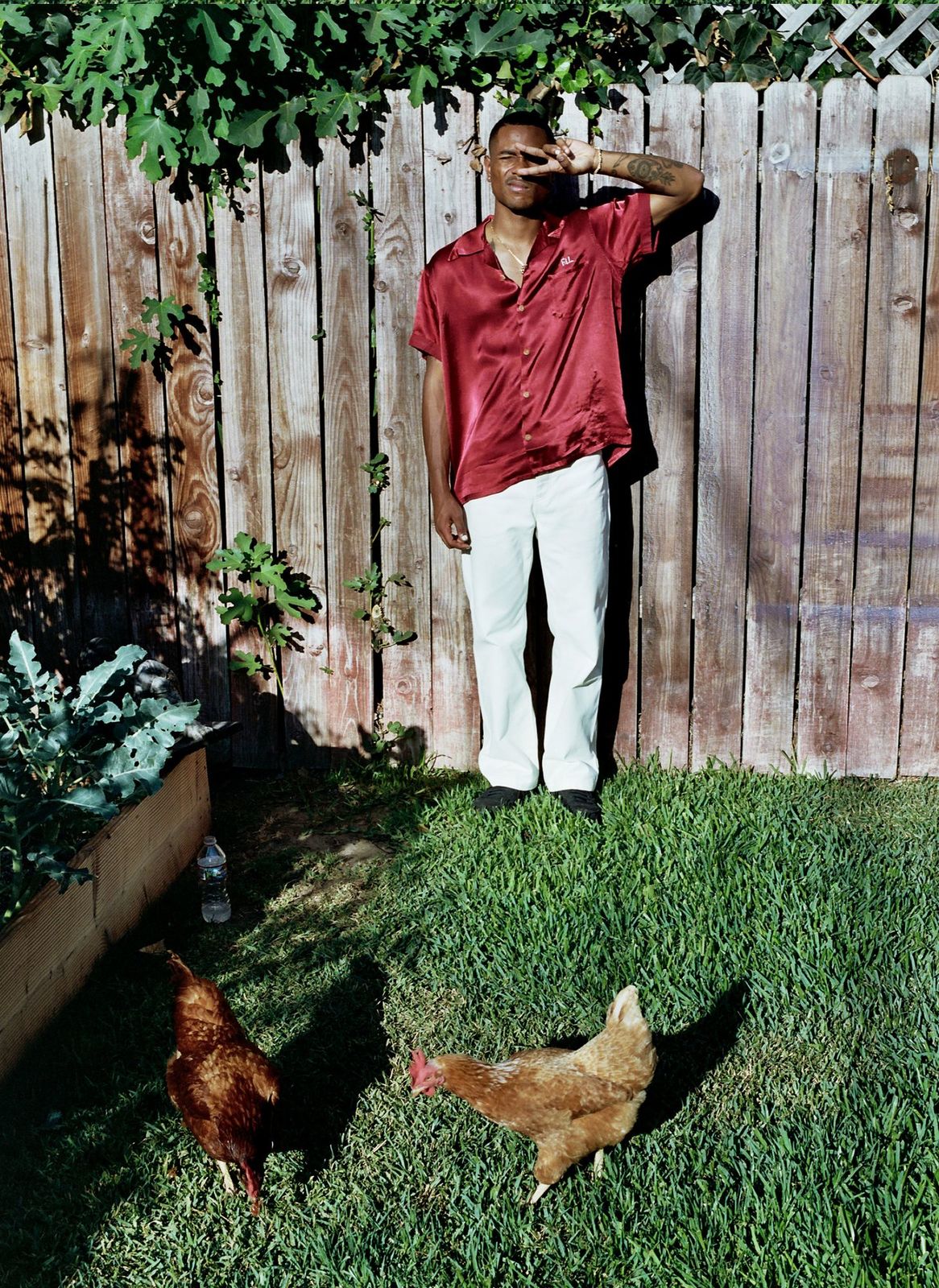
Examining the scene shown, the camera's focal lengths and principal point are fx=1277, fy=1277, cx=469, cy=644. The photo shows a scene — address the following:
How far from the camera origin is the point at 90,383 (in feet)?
16.2

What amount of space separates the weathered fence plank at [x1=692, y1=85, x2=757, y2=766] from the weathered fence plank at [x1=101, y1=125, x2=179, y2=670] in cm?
206

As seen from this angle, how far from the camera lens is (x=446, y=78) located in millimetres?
4504

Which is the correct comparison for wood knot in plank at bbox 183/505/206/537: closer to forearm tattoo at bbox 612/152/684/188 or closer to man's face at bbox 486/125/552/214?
man's face at bbox 486/125/552/214

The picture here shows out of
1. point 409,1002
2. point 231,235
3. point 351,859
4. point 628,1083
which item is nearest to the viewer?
point 628,1083

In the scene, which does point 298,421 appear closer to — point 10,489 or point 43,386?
point 43,386

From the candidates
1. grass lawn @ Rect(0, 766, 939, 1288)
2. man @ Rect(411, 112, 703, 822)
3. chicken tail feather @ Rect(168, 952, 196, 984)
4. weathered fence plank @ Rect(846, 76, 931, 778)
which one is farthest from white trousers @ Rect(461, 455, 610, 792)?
chicken tail feather @ Rect(168, 952, 196, 984)

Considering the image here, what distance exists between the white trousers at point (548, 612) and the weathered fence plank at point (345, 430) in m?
0.55

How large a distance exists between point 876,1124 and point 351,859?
2.02 metres

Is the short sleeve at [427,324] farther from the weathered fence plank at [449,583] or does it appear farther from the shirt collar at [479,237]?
the weathered fence plank at [449,583]

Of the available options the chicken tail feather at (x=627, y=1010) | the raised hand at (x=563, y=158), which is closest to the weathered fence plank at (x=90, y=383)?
the raised hand at (x=563, y=158)

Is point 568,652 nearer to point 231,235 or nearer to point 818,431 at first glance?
point 818,431

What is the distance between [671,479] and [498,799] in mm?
1350

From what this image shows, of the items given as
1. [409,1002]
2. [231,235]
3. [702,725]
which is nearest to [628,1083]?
[409,1002]

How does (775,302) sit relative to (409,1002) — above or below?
above
